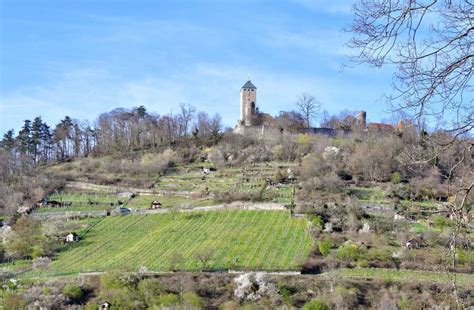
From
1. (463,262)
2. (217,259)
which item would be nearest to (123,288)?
(217,259)

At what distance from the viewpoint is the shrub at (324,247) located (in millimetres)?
30844

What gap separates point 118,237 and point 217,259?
346 inches

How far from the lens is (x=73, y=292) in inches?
1019

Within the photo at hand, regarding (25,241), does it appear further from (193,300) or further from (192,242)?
(193,300)

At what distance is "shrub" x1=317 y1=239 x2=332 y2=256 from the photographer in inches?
1214

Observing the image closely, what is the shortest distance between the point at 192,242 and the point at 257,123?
35.4 metres

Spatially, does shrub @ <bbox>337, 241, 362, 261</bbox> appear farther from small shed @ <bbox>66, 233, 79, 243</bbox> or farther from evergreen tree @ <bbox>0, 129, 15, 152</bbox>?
evergreen tree @ <bbox>0, 129, 15, 152</bbox>

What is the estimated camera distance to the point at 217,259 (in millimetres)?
30406

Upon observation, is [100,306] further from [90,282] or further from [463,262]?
[463,262]

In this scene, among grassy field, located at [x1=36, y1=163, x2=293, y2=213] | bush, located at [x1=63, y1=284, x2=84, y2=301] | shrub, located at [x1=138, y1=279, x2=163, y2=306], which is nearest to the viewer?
shrub, located at [x1=138, y1=279, x2=163, y2=306]

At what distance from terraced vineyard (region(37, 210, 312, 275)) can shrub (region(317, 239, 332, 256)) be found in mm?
819

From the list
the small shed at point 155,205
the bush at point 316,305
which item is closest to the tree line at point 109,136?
the small shed at point 155,205

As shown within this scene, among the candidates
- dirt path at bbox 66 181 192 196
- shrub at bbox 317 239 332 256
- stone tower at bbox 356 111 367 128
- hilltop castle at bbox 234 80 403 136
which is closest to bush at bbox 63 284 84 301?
shrub at bbox 317 239 332 256

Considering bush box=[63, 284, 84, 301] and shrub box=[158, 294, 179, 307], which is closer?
shrub box=[158, 294, 179, 307]
